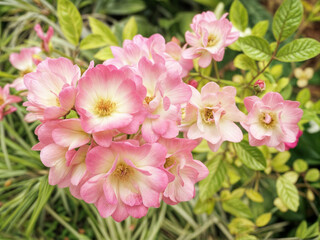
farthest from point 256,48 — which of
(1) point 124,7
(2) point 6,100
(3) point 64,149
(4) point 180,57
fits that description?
(1) point 124,7

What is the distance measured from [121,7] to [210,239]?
0.88 metres

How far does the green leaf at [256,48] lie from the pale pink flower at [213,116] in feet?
0.40

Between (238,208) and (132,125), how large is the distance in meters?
0.46

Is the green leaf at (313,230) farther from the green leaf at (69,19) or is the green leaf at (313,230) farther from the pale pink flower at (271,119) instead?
the green leaf at (69,19)

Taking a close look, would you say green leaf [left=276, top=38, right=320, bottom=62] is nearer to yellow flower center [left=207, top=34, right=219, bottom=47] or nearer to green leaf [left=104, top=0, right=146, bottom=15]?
yellow flower center [left=207, top=34, right=219, bottom=47]

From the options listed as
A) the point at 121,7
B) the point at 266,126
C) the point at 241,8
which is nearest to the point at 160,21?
the point at 121,7

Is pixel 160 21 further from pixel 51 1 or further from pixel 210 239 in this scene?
pixel 210 239

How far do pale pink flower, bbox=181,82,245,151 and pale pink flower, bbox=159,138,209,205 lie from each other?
2 cm

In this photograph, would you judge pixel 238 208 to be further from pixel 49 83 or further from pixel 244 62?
pixel 49 83

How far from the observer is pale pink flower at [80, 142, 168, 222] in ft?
1.13

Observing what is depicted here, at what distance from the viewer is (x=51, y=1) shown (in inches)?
35.9

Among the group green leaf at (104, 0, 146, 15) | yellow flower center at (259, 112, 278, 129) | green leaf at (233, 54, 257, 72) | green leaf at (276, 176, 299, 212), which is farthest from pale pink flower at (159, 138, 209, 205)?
green leaf at (104, 0, 146, 15)

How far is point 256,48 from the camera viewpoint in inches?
19.2

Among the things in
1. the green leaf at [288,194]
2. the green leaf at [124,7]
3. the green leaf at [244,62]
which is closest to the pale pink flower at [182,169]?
the green leaf at [244,62]
